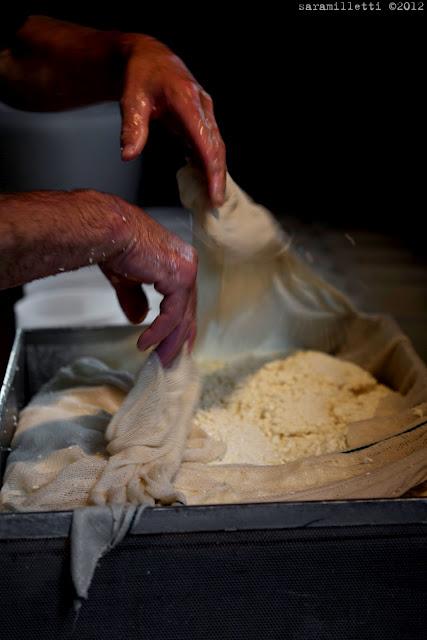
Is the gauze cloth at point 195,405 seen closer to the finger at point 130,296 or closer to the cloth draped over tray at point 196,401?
the cloth draped over tray at point 196,401

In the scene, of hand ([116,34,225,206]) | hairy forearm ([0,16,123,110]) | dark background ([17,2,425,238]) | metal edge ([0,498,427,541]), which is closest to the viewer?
metal edge ([0,498,427,541])

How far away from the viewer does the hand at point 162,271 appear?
106cm

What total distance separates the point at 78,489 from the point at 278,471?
28cm

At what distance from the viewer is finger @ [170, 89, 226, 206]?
119 cm


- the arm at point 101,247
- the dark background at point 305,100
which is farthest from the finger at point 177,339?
the dark background at point 305,100

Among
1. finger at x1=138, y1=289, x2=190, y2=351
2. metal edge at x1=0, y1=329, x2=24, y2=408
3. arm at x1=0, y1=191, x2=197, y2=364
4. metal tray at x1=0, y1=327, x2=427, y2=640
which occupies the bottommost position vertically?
metal edge at x1=0, y1=329, x2=24, y2=408

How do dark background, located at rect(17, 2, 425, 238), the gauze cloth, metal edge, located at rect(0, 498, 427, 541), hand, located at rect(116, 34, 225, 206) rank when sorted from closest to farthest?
metal edge, located at rect(0, 498, 427, 541) → the gauze cloth → hand, located at rect(116, 34, 225, 206) → dark background, located at rect(17, 2, 425, 238)

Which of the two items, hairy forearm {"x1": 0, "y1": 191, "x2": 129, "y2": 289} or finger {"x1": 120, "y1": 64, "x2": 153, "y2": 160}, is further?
finger {"x1": 120, "y1": 64, "x2": 153, "y2": 160}

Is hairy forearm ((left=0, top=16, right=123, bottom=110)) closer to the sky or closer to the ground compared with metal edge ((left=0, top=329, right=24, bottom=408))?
closer to the sky

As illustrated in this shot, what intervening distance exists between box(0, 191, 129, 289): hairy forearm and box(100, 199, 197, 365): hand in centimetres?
2

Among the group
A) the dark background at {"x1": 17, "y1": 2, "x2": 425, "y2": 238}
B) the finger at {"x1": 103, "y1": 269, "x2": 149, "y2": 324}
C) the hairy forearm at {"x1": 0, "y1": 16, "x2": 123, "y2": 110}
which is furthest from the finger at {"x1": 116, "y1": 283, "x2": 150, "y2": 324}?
the dark background at {"x1": 17, "y1": 2, "x2": 425, "y2": 238}

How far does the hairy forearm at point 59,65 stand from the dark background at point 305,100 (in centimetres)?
25

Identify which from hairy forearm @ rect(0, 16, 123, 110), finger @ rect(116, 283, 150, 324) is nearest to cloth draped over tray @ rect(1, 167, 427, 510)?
finger @ rect(116, 283, 150, 324)

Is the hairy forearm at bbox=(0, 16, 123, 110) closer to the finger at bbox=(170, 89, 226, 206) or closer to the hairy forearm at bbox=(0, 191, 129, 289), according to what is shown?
the finger at bbox=(170, 89, 226, 206)
